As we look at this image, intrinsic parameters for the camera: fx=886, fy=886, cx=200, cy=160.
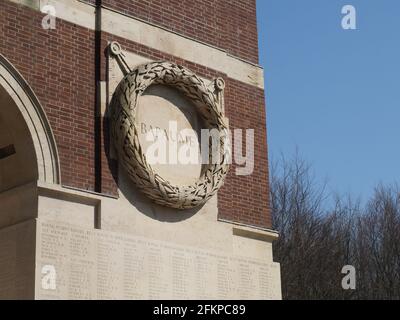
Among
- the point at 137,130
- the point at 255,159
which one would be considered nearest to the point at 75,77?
the point at 137,130

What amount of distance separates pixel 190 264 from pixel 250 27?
15.4 ft

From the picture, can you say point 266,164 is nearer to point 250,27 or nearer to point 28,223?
point 250,27

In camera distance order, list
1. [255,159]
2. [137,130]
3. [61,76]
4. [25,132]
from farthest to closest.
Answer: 1. [255,159]
2. [137,130]
3. [61,76]
4. [25,132]

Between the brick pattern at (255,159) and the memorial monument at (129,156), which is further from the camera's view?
the brick pattern at (255,159)

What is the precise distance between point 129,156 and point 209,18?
337 centimetres

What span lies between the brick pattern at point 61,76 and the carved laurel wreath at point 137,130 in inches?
17.4

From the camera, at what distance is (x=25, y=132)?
11883mm

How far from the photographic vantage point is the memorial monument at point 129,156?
1168 centimetres

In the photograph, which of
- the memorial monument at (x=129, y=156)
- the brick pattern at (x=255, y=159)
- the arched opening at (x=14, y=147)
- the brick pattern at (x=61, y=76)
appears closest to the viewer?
the memorial monument at (x=129, y=156)

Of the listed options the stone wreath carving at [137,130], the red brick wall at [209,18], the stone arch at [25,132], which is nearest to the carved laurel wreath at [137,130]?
the stone wreath carving at [137,130]

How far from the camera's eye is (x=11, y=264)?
453 inches

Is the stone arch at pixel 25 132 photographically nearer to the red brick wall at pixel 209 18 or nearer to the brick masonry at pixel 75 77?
the brick masonry at pixel 75 77

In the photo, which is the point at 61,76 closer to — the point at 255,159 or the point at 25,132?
the point at 25,132
